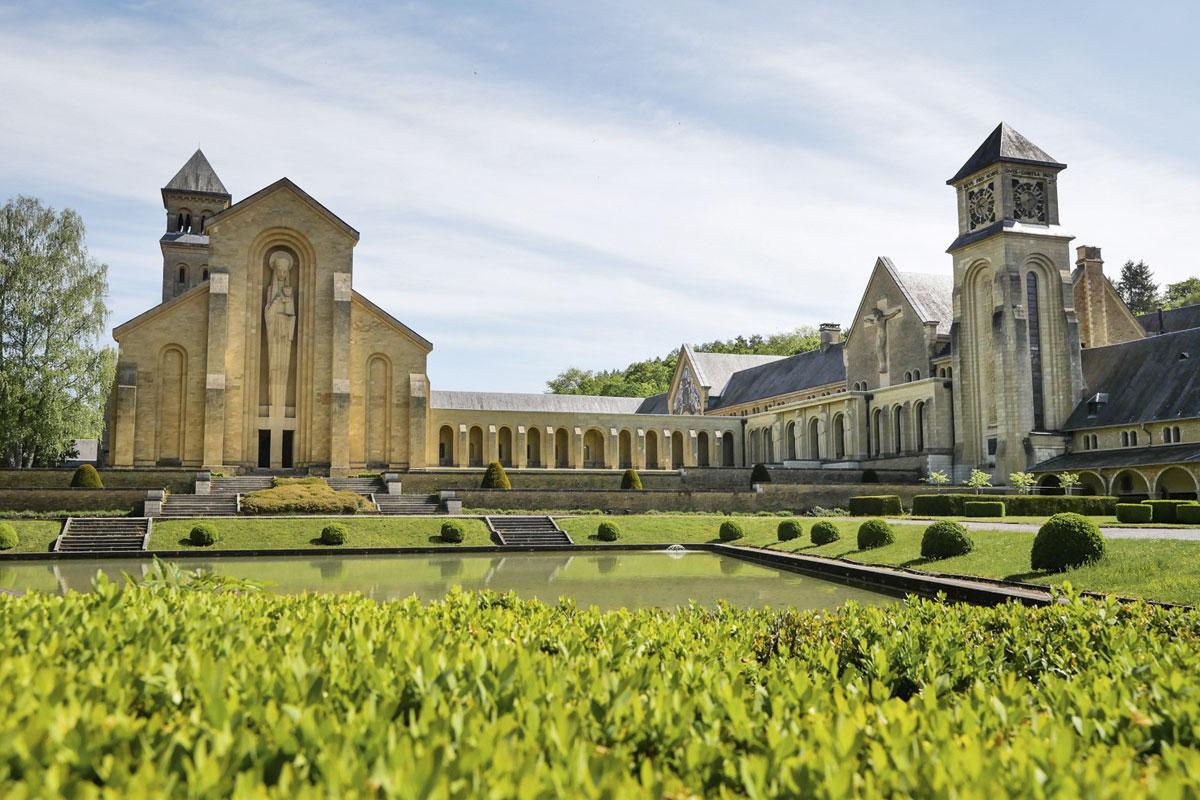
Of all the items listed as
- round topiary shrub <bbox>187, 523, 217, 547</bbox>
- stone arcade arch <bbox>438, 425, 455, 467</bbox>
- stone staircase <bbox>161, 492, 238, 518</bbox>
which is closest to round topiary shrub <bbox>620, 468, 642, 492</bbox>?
stone staircase <bbox>161, 492, 238, 518</bbox>

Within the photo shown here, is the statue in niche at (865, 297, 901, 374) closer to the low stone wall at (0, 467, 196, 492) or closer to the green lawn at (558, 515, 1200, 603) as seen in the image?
the green lawn at (558, 515, 1200, 603)

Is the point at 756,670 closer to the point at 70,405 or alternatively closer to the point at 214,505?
the point at 214,505

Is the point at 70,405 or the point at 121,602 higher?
the point at 70,405

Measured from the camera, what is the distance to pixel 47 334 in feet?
141

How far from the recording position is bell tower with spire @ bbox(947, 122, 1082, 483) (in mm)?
45500

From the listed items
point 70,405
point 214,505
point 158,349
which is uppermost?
point 158,349

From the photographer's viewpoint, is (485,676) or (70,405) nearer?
(485,676)

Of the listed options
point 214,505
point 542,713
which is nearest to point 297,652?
point 542,713

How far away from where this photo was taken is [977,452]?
47.0 metres

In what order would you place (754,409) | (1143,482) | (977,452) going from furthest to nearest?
(754,409)
(977,452)
(1143,482)

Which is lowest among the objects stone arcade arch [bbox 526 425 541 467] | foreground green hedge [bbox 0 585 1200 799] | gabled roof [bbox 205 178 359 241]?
foreground green hedge [bbox 0 585 1200 799]

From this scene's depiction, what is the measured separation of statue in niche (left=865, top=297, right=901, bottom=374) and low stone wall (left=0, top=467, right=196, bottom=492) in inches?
1559

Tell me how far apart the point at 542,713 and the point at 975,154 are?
5386 centimetres

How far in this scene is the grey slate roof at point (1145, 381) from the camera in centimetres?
4016
